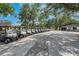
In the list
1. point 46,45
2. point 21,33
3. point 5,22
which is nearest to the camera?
point 5,22

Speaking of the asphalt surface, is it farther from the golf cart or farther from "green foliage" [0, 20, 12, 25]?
"green foliage" [0, 20, 12, 25]

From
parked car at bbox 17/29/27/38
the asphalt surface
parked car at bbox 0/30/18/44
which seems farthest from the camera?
parked car at bbox 17/29/27/38

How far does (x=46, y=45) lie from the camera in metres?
3.17

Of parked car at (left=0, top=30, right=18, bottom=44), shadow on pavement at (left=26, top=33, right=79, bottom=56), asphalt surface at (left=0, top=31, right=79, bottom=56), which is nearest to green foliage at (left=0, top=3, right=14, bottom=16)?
parked car at (left=0, top=30, right=18, bottom=44)

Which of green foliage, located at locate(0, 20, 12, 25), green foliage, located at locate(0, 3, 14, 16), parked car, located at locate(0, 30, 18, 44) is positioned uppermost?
green foliage, located at locate(0, 3, 14, 16)

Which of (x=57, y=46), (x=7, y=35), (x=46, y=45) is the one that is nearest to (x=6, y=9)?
(x=7, y=35)

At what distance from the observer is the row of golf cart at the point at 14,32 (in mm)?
3164

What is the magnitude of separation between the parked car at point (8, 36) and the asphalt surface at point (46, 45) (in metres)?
0.10

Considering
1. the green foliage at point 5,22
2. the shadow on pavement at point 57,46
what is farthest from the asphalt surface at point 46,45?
the green foliage at point 5,22

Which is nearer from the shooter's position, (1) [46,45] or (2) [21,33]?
(1) [46,45]

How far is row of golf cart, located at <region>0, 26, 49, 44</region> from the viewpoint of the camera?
3.16 m

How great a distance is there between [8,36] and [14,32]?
14cm

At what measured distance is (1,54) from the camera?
2.98m

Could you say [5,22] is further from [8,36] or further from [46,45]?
[46,45]
